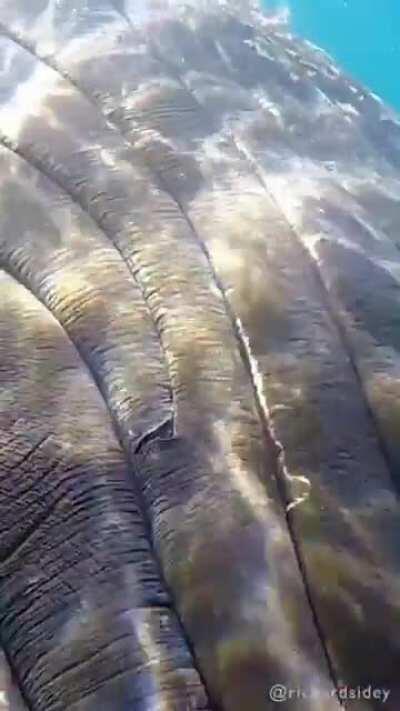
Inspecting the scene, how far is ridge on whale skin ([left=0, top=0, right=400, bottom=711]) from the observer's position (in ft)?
6.59

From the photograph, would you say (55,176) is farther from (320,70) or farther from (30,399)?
(320,70)

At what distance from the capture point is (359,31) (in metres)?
54.4

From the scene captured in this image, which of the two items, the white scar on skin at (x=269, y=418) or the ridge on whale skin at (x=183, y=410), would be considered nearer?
the ridge on whale skin at (x=183, y=410)

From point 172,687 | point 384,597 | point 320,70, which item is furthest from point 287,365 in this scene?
point 320,70

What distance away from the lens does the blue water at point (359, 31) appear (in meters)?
52.1

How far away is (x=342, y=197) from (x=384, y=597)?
5.87 ft

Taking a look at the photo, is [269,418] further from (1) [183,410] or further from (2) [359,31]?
(2) [359,31]

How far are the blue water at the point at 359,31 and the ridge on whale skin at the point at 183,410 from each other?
51166 mm

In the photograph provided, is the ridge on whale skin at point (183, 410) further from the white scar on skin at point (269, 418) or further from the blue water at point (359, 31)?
the blue water at point (359, 31)

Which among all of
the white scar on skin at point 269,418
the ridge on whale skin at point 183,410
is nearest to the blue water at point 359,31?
the ridge on whale skin at point 183,410

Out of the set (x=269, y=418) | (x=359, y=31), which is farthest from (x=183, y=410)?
(x=359, y=31)

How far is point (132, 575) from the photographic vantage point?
6.79 feet

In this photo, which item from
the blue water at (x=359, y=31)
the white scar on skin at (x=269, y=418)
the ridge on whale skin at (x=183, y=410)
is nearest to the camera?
the ridge on whale skin at (x=183, y=410)

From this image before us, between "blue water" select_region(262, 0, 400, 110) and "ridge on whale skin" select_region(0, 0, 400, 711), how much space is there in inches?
2014
